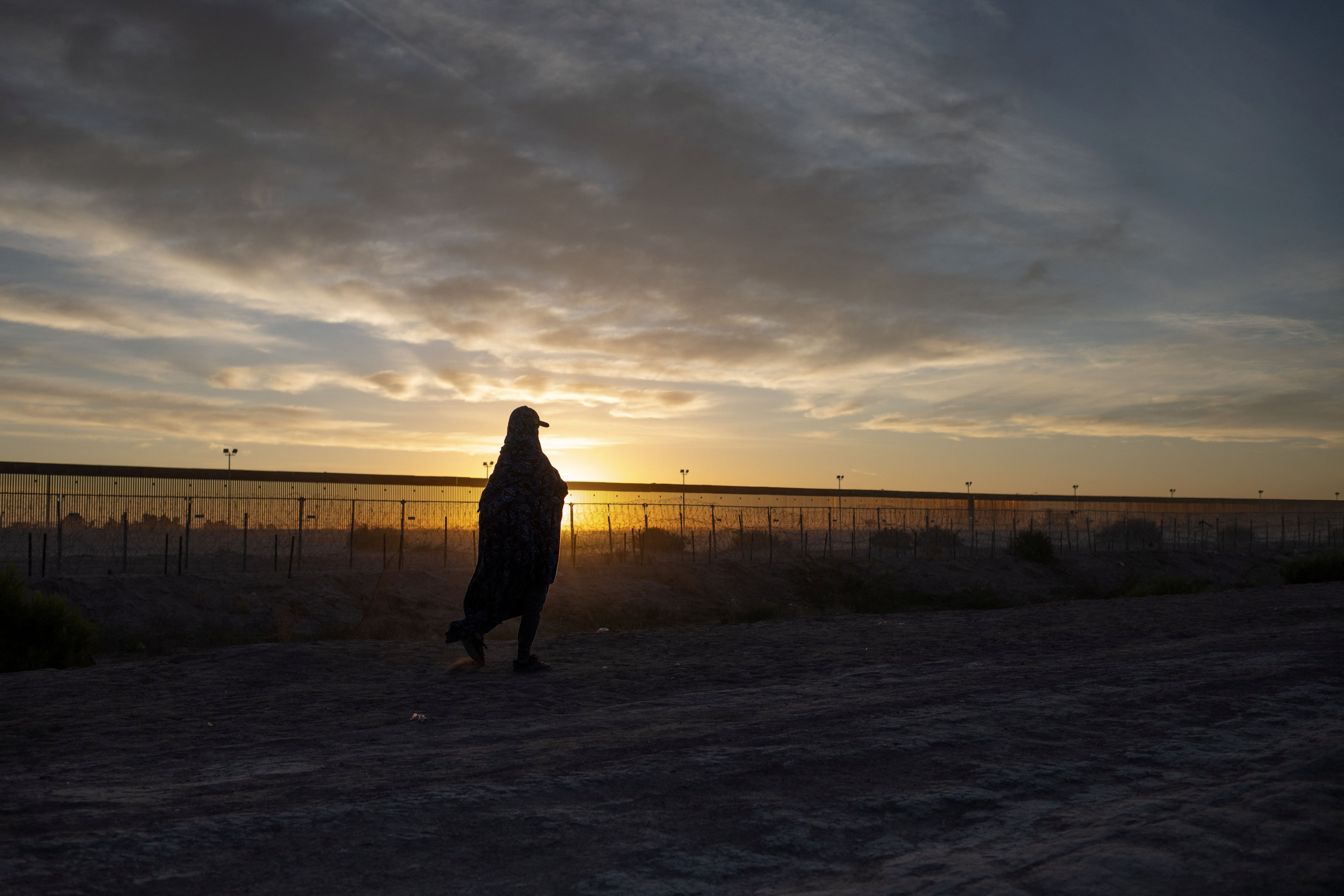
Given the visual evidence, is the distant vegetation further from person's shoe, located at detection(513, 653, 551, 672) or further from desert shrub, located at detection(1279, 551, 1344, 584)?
person's shoe, located at detection(513, 653, 551, 672)

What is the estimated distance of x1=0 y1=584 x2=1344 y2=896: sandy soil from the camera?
103 inches

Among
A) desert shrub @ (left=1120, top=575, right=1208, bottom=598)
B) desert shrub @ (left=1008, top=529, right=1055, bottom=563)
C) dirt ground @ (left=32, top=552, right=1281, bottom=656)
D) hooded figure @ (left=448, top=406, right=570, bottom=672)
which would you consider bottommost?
dirt ground @ (left=32, top=552, right=1281, bottom=656)

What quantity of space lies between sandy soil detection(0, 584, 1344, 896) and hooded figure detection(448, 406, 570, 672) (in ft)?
2.52

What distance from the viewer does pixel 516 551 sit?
26.4 feet

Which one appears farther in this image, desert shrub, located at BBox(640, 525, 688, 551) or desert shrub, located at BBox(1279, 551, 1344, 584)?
desert shrub, located at BBox(640, 525, 688, 551)

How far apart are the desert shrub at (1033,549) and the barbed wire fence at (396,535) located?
2.64ft

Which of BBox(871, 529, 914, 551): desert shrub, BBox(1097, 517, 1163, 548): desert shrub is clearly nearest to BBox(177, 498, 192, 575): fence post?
BBox(871, 529, 914, 551): desert shrub

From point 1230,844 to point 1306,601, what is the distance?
1326cm

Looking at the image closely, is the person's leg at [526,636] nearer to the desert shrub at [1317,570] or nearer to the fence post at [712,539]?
the desert shrub at [1317,570]

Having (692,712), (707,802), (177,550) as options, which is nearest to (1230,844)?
(707,802)

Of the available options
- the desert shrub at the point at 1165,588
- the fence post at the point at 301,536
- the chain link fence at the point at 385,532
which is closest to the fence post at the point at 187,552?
the chain link fence at the point at 385,532

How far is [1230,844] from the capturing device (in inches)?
105

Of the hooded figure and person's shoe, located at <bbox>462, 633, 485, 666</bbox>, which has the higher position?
the hooded figure

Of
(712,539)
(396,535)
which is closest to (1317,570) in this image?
(712,539)
